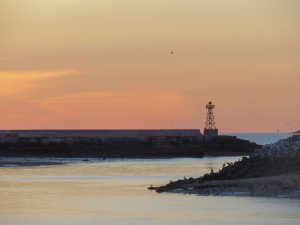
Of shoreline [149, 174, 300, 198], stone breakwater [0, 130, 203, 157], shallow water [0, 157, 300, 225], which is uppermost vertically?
stone breakwater [0, 130, 203, 157]

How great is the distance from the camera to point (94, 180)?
5047cm

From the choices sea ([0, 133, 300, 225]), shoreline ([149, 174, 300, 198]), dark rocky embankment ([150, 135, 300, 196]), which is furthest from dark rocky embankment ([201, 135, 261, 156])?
shoreline ([149, 174, 300, 198])

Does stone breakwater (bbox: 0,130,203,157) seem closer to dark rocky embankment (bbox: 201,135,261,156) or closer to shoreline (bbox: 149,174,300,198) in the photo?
dark rocky embankment (bbox: 201,135,261,156)

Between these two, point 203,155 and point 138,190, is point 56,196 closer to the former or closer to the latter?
point 138,190

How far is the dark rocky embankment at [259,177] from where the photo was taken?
38812 millimetres

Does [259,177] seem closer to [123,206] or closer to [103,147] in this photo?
[123,206]

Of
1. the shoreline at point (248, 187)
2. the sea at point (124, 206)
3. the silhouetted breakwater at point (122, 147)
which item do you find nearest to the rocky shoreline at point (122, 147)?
the silhouetted breakwater at point (122, 147)

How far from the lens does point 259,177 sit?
137ft

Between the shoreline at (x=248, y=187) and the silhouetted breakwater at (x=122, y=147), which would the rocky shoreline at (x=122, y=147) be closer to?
the silhouetted breakwater at (x=122, y=147)

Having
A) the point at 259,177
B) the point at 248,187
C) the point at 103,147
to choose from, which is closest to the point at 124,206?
the point at 248,187

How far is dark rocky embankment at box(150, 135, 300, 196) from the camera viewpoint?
38.8 metres

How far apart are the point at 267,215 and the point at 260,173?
11172 millimetres

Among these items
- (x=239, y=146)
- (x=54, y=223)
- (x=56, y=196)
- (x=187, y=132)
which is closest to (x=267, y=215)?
(x=54, y=223)

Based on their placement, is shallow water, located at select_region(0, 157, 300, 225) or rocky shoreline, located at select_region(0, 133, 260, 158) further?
rocky shoreline, located at select_region(0, 133, 260, 158)
